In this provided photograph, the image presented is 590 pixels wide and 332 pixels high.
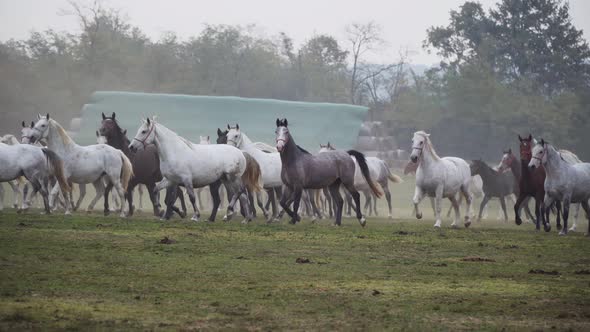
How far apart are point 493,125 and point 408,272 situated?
5071 cm

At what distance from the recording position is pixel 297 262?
16047 mm

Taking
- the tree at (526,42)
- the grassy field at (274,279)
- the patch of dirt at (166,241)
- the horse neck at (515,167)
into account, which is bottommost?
the grassy field at (274,279)

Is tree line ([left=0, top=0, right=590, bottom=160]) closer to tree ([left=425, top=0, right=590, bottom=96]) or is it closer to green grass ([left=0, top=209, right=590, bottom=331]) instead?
tree ([left=425, top=0, right=590, bottom=96])

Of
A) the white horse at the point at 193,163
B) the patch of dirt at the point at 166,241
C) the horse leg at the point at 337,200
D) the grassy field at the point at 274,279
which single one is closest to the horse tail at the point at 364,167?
the horse leg at the point at 337,200

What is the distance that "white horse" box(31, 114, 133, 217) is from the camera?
79.0 feet

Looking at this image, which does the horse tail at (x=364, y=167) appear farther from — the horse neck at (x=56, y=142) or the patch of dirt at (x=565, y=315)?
the patch of dirt at (x=565, y=315)

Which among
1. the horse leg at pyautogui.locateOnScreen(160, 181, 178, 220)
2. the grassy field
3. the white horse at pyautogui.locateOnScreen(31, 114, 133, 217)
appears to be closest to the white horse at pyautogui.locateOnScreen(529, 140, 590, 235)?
the grassy field

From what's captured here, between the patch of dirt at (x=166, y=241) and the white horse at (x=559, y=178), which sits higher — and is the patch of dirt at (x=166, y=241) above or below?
below

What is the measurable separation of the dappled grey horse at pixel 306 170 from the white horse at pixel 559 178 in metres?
3.96

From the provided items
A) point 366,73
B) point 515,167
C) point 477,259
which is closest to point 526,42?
point 366,73

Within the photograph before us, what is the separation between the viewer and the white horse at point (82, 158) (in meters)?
24.1

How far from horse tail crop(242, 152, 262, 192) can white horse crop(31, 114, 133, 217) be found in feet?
8.92

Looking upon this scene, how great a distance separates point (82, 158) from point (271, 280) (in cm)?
1131

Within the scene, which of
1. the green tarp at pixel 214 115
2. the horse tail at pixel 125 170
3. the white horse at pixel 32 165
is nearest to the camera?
the white horse at pixel 32 165
